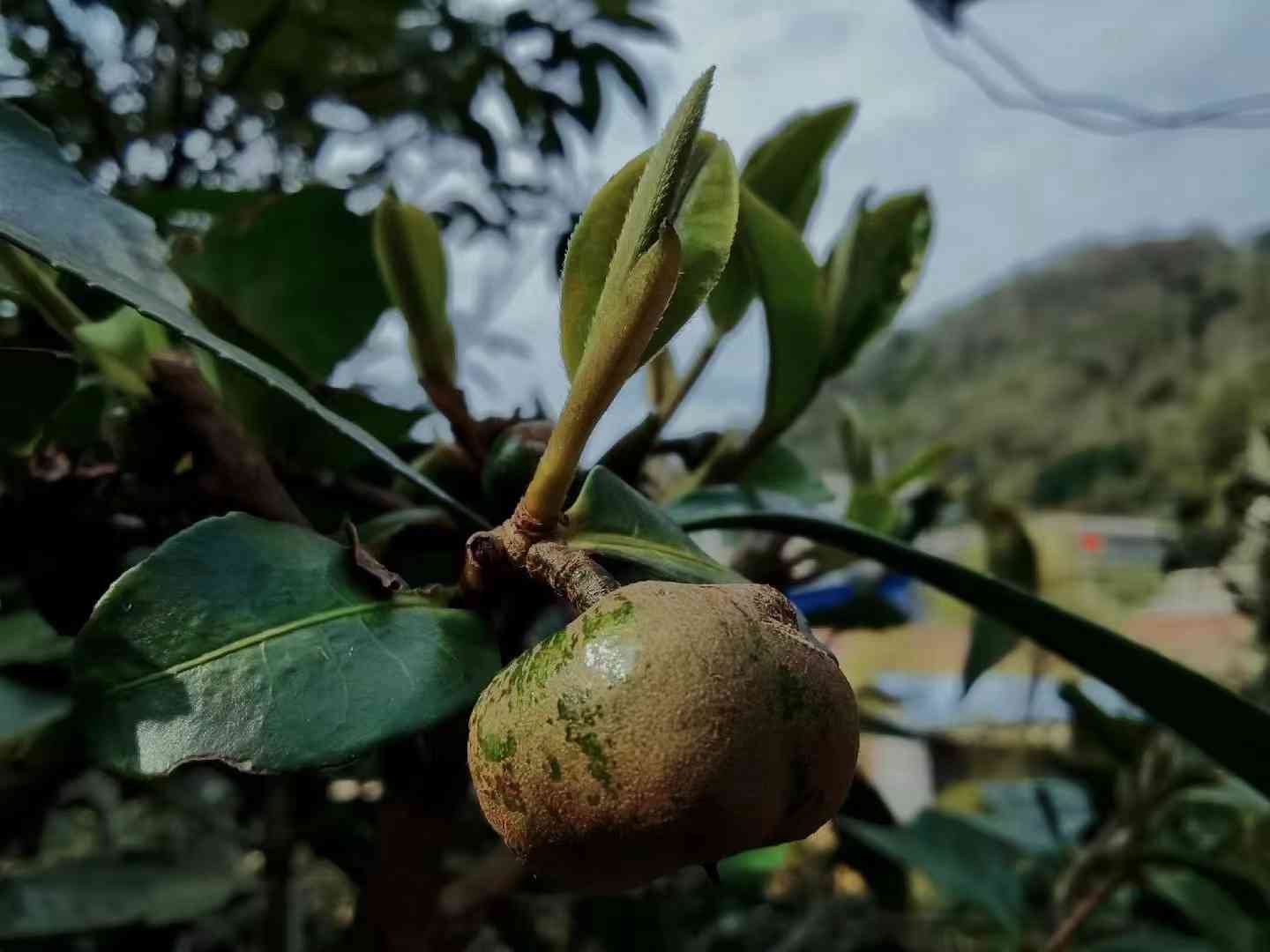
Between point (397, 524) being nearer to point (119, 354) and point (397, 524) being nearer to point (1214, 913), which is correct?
point (119, 354)

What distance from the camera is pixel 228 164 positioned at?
1.24 m

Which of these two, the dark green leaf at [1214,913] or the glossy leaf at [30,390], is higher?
the glossy leaf at [30,390]

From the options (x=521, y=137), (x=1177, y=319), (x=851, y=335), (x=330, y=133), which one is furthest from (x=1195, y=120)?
(x=1177, y=319)

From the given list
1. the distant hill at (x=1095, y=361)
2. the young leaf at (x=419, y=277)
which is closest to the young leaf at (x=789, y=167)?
the young leaf at (x=419, y=277)

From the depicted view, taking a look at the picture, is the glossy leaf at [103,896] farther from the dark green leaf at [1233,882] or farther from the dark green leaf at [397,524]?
the dark green leaf at [1233,882]

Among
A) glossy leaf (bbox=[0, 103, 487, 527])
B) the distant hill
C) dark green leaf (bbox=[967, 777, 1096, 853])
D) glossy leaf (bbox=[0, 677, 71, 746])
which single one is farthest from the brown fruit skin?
the distant hill

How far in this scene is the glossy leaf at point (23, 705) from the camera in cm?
40

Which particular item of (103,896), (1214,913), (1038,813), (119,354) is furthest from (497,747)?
(1038,813)

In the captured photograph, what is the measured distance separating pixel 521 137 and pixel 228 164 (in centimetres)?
41

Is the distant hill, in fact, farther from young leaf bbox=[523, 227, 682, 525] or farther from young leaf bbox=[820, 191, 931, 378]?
young leaf bbox=[523, 227, 682, 525]

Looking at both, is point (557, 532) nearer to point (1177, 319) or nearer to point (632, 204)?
point (632, 204)

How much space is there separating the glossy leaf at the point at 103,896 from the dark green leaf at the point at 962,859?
604 mm

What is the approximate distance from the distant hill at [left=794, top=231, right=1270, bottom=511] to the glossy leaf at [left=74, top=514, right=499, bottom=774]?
1471cm

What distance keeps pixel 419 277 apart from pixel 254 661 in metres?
0.20
